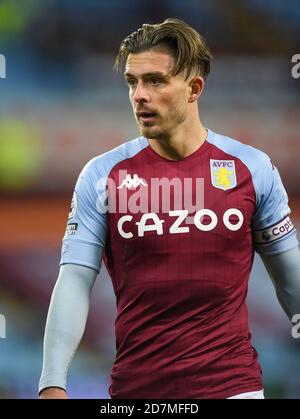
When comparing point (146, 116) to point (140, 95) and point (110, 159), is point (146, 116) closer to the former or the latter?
point (140, 95)

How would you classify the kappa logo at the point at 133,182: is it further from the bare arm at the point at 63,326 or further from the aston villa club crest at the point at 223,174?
the bare arm at the point at 63,326

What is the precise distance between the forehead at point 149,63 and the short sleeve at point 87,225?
405 millimetres

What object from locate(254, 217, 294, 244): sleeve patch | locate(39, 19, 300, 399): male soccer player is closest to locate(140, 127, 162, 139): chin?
locate(39, 19, 300, 399): male soccer player

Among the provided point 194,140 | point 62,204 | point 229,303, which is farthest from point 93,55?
point 229,303

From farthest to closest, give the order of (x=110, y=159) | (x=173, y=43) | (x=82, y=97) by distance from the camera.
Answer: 1. (x=82, y=97)
2. (x=110, y=159)
3. (x=173, y=43)

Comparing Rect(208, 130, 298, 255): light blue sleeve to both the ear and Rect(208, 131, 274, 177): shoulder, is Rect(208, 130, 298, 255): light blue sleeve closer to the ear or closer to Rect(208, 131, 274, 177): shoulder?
Rect(208, 131, 274, 177): shoulder

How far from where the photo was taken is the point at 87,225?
11.8 ft

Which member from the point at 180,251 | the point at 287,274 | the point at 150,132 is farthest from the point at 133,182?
the point at 287,274

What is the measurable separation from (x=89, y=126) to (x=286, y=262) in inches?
93.3

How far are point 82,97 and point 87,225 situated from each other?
2.36 m

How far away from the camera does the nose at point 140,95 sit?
3.54m

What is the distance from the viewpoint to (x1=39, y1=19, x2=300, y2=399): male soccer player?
3523 millimetres
